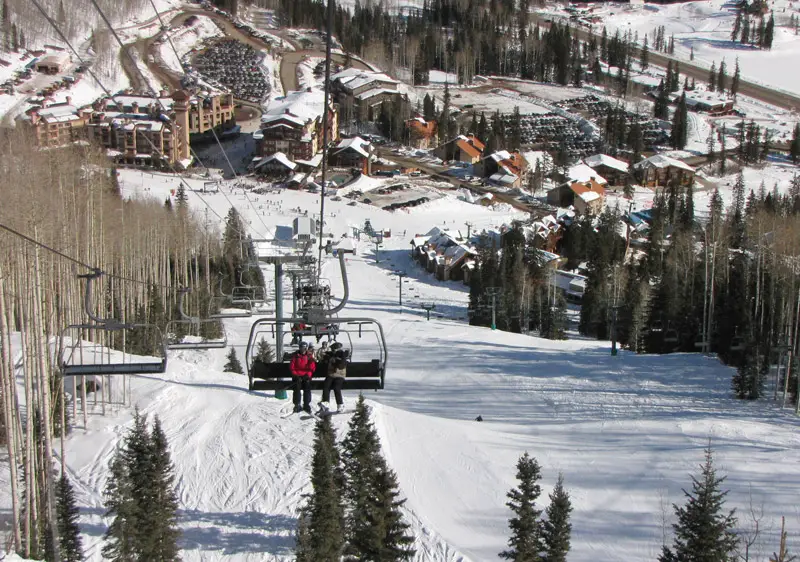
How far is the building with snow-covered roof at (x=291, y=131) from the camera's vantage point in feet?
164

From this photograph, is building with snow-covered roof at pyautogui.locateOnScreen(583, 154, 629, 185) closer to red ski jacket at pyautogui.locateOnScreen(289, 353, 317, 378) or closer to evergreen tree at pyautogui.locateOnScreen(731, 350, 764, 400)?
evergreen tree at pyautogui.locateOnScreen(731, 350, 764, 400)

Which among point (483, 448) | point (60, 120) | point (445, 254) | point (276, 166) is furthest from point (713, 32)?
point (483, 448)

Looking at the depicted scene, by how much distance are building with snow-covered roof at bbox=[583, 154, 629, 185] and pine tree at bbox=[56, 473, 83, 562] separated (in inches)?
1847

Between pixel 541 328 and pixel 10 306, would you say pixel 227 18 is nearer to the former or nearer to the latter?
pixel 541 328

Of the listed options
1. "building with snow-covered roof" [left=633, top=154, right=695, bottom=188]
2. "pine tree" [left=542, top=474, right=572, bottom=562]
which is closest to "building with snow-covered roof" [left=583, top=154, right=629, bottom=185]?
"building with snow-covered roof" [left=633, top=154, right=695, bottom=188]

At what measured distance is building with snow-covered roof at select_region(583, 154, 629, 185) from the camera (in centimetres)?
5384

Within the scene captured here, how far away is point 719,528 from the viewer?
8.75m

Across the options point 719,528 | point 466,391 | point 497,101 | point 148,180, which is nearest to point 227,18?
point 497,101

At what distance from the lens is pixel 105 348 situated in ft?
58.3

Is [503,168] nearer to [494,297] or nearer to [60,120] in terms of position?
[494,297]

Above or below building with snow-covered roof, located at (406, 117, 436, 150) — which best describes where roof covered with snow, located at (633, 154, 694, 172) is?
below

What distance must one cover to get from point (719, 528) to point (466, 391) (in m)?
10.9

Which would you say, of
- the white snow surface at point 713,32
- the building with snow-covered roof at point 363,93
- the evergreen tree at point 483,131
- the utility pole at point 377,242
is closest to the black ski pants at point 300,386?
the utility pole at point 377,242

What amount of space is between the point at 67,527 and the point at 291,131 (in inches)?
1610
